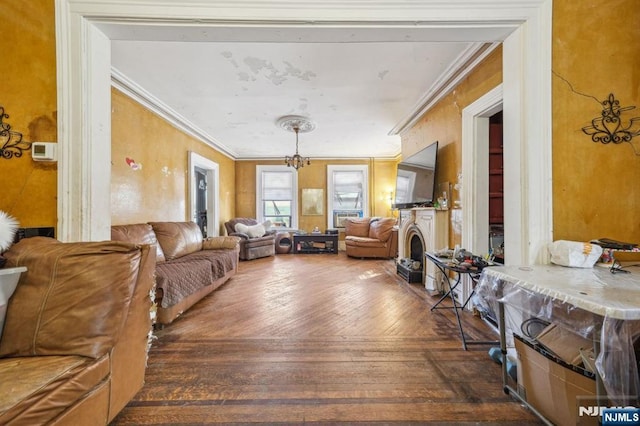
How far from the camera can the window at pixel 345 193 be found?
691 cm

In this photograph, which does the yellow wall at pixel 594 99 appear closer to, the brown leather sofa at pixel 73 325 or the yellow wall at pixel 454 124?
the yellow wall at pixel 454 124

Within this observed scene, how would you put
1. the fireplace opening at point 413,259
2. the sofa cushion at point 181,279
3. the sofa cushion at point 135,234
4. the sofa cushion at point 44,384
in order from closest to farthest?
the sofa cushion at point 44,384
the sofa cushion at point 181,279
the sofa cushion at point 135,234
the fireplace opening at point 413,259

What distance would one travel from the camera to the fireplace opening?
12.1 feet

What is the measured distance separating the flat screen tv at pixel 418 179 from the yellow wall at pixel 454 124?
136mm

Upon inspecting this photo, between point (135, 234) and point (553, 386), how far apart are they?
143 inches

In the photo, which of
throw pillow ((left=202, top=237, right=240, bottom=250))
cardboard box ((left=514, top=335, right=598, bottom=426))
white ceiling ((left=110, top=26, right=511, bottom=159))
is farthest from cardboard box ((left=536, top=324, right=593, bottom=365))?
throw pillow ((left=202, top=237, right=240, bottom=250))

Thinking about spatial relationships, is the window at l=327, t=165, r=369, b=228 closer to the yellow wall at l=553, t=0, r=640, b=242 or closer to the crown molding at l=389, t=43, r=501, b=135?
the crown molding at l=389, t=43, r=501, b=135

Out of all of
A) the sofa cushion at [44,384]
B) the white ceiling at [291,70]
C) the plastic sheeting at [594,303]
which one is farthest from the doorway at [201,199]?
the plastic sheeting at [594,303]

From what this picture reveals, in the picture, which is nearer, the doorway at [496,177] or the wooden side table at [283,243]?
the doorway at [496,177]

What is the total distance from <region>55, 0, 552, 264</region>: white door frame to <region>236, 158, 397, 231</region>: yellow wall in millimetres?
5363

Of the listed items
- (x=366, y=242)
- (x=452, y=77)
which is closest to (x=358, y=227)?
(x=366, y=242)

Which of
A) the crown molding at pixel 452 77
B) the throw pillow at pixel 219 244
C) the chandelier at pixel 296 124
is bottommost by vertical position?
the throw pillow at pixel 219 244

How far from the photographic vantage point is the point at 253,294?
3.21m

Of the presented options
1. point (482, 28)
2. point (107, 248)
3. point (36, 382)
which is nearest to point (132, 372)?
point (36, 382)
